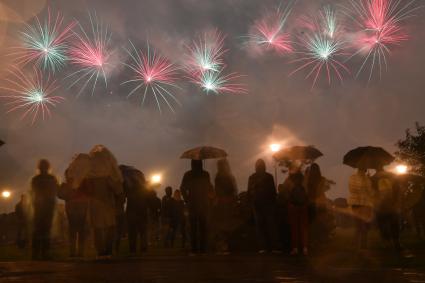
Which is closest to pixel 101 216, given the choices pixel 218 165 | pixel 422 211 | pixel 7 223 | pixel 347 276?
pixel 218 165

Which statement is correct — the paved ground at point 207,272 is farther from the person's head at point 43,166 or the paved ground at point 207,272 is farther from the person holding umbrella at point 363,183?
the person's head at point 43,166

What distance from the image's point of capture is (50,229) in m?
11.8

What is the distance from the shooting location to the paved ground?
6641mm

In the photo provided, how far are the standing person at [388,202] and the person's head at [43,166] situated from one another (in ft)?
21.0

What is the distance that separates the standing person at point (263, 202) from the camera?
11.7 meters

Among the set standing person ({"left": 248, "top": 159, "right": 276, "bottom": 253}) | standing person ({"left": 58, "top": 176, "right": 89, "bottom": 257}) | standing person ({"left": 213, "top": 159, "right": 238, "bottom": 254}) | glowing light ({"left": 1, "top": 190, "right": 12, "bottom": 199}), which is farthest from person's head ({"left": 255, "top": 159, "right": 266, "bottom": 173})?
glowing light ({"left": 1, "top": 190, "right": 12, "bottom": 199})

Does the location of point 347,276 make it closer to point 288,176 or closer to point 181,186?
point 288,176

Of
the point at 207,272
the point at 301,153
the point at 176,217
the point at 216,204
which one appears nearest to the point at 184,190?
the point at 216,204

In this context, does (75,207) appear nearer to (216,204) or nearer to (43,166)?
(43,166)

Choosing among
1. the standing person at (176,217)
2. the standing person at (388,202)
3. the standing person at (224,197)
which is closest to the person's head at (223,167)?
the standing person at (224,197)

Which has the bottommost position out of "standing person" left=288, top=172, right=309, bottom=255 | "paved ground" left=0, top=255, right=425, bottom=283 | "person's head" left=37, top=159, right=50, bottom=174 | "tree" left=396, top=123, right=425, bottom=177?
"paved ground" left=0, top=255, right=425, bottom=283

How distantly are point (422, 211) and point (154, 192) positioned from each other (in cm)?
680

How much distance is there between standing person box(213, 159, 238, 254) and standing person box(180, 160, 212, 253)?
12.0 inches

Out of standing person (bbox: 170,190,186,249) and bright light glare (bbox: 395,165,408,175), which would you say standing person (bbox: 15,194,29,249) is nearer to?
standing person (bbox: 170,190,186,249)
